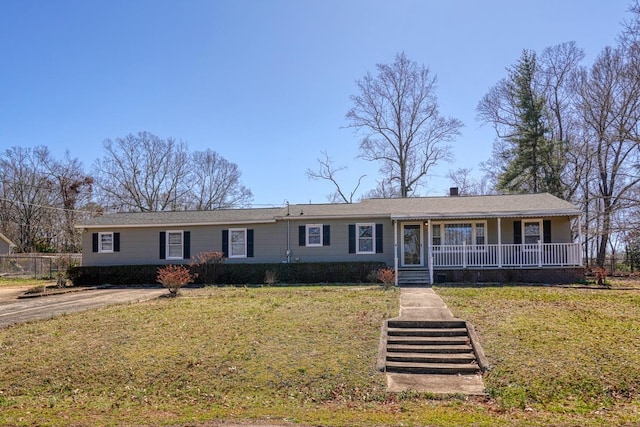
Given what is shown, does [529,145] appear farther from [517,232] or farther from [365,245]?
[365,245]

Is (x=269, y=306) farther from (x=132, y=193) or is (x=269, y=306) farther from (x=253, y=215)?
(x=132, y=193)

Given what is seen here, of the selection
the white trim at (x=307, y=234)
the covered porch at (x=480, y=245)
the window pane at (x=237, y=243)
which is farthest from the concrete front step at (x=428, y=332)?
the window pane at (x=237, y=243)

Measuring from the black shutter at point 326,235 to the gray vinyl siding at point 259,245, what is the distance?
11cm

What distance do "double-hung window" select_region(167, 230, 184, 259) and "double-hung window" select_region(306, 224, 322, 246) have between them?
21.0 feet

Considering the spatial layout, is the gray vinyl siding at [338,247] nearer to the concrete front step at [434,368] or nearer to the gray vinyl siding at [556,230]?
the gray vinyl siding at [556,230]

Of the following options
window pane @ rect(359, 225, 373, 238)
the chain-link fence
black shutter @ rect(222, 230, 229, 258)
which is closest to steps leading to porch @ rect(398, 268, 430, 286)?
window pane @ rect(359, 225, 373, 238)

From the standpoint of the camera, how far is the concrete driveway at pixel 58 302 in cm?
1336

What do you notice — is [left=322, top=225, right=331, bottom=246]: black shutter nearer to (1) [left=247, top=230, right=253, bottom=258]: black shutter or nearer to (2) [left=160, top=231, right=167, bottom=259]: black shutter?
(1) [left=247, top=230, right=253, bottom=258]: black shutter

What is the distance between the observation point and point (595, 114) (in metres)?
28.1

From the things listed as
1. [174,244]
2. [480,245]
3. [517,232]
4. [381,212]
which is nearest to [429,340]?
[480,245]

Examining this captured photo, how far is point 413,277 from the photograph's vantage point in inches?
747

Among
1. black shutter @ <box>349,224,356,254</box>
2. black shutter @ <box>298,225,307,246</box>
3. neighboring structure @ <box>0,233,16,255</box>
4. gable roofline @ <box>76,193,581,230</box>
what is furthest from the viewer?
neighboring structure @ <box>0,233,16,255</box>

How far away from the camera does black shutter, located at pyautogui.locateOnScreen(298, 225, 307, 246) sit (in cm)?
2178

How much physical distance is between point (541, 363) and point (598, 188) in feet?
89.5
